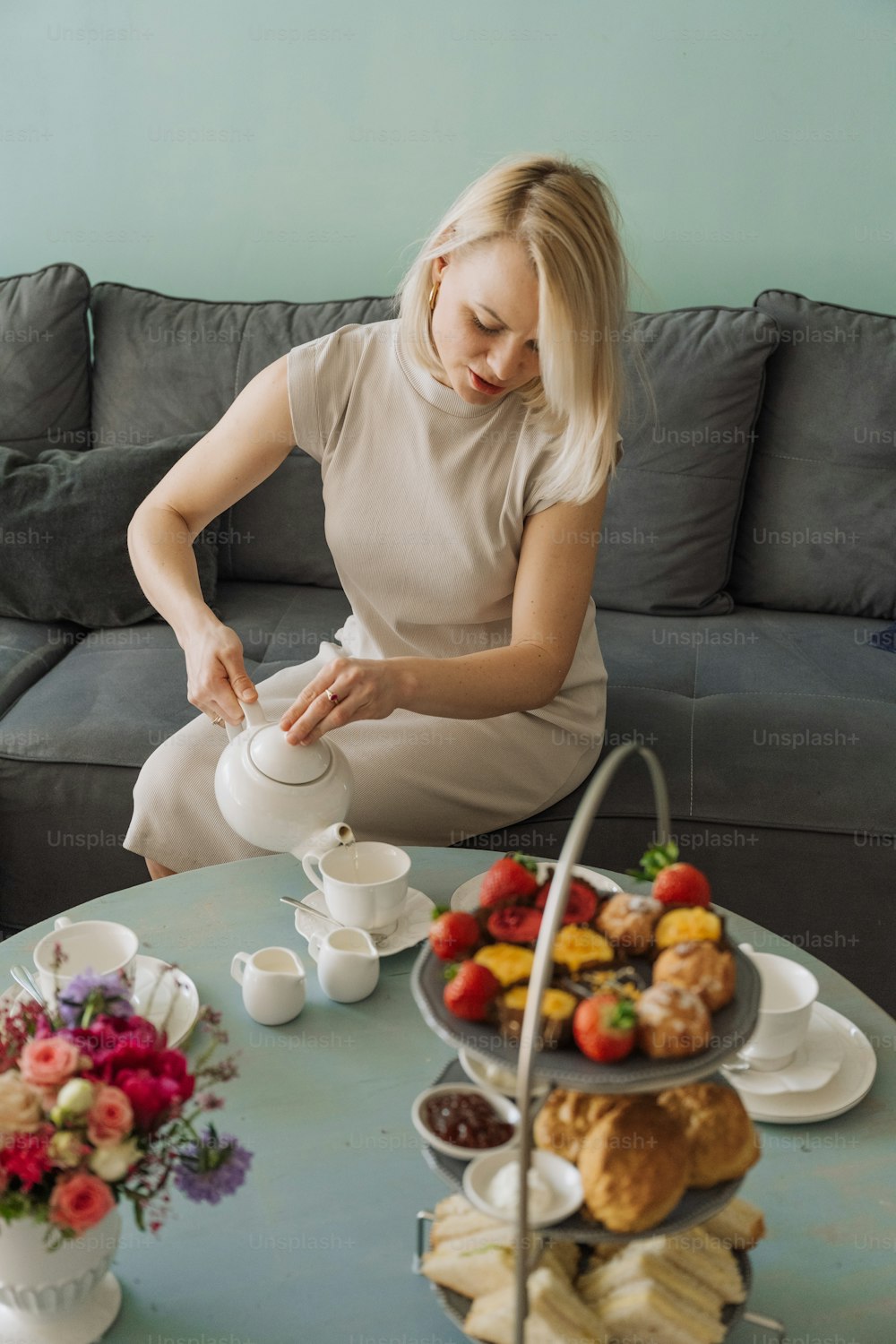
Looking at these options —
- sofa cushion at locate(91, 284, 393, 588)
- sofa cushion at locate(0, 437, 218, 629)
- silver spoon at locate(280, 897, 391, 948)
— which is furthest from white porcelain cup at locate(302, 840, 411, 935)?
sofa cushion at locate(91, 284, 393, 588)

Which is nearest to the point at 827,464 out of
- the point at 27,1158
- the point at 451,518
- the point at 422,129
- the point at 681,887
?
the point at 451,518

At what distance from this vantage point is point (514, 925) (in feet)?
2.74

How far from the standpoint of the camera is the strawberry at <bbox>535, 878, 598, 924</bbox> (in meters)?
0.86

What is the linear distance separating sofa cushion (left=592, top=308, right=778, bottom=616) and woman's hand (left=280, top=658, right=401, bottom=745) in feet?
3.34

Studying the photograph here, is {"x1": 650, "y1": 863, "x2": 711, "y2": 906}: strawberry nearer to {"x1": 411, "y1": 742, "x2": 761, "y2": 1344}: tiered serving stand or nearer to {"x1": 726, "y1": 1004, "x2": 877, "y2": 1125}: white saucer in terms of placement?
{"x1": 411, "y1": 742, "x2": 761, "y2": 1344}: tiered serving stand

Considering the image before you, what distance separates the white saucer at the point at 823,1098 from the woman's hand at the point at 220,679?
0.73 m

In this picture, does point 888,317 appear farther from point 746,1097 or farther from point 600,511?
point 746,1097

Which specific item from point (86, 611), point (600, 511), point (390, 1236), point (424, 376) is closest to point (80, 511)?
point (86, 611)

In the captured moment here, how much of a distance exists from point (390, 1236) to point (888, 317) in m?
2.05

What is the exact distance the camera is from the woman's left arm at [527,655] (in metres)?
1.54

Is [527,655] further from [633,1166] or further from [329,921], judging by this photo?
[633,1166]

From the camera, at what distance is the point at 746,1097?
3.62 feet

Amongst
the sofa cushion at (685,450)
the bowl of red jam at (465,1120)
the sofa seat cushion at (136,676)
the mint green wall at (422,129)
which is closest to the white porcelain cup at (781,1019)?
the bowl of red jam at (465,1120)

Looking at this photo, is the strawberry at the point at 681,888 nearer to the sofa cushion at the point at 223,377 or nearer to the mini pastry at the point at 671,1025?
the mini pastry at the point at 671,1025
